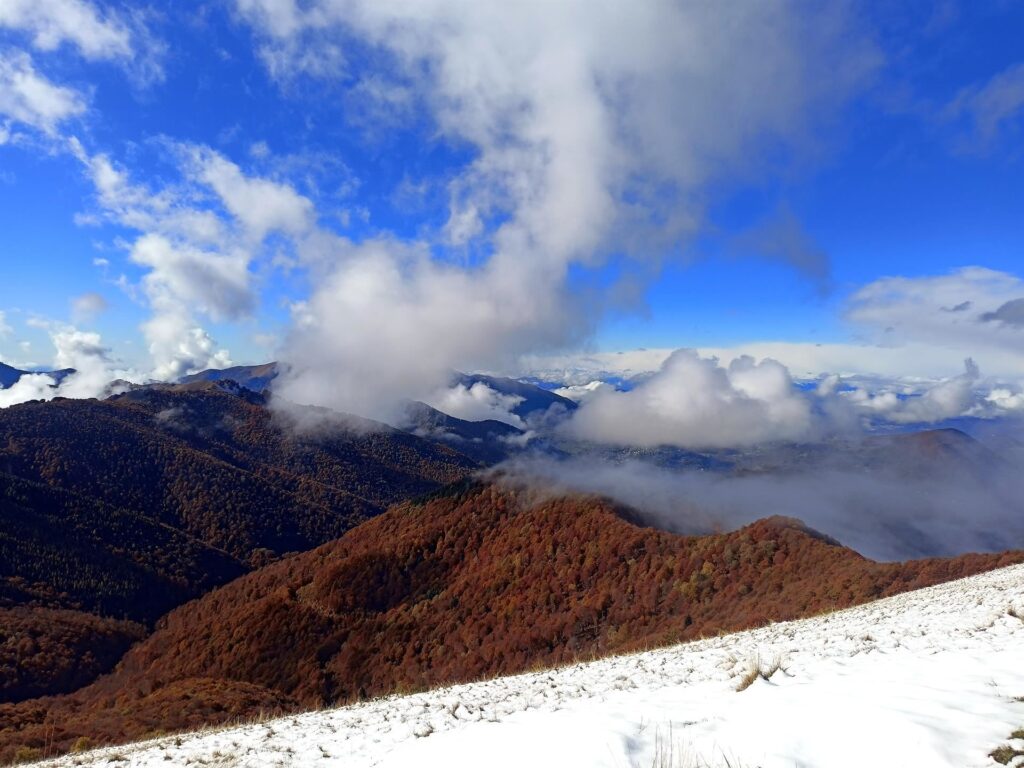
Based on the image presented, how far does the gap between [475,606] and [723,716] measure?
78.3 meters

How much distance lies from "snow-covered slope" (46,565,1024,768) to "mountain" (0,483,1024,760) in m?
16.0

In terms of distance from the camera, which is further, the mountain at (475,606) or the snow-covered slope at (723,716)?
the mountain at (475,606)

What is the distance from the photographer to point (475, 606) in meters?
80.6

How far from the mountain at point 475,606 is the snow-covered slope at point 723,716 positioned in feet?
52.6

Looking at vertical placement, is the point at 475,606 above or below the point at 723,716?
below

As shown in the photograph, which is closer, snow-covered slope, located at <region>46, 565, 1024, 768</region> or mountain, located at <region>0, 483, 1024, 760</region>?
snow-covered slope, located at <region>46, 565, 1024, 768</region>

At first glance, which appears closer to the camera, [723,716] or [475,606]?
[723,716]

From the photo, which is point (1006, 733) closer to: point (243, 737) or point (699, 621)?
point (243, 737)

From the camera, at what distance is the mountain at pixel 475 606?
3972cm

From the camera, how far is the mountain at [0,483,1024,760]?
39719 millimetres

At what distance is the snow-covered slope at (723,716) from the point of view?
6816 mm

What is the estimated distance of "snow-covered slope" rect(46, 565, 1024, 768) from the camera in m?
6.82

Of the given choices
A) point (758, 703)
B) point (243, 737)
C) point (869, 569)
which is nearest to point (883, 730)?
point (758, 703)

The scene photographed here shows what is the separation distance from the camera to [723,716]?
8.43 metres
